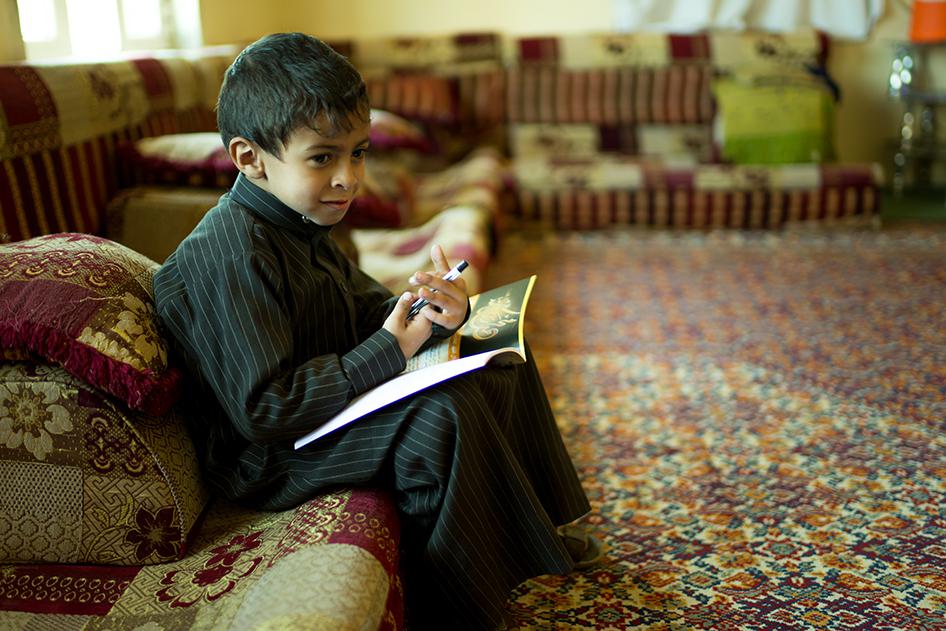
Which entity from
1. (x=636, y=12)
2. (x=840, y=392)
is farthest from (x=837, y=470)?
(x=636, y=12)

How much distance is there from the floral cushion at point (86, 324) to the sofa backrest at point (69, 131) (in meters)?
0.52

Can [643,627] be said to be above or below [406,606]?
below

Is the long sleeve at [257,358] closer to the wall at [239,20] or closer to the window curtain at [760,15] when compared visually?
the wall at [239,20]

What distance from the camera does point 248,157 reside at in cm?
119

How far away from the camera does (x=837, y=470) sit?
1.87m

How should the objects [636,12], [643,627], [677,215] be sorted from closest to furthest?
[643,627]
[677,215]
[636,12]

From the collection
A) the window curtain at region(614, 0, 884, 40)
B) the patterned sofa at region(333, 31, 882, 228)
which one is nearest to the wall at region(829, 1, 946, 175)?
the window curtain at region(614, 0, 884, 40)

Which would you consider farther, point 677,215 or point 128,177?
point 677,215

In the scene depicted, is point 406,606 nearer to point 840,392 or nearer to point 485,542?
point 485,542

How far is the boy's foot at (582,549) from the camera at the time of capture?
154cm

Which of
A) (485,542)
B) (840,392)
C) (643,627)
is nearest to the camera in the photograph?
(485,542)

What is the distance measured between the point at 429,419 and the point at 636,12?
4.01 metres

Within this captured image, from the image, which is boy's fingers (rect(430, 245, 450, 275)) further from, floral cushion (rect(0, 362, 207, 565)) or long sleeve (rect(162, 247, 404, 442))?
floral cushion (rect(0, 362, 207, 565))

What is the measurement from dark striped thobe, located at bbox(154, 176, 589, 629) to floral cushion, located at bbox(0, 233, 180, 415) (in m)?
0.06
